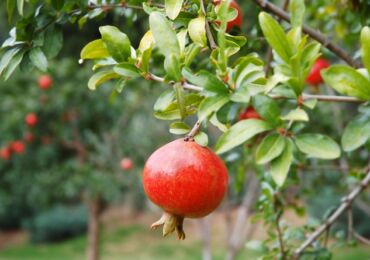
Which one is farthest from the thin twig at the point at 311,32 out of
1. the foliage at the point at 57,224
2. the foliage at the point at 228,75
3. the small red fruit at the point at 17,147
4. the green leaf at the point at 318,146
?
the foliage at the point at 57,224

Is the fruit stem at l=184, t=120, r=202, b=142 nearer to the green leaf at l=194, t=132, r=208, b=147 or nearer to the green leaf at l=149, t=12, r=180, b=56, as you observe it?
the green leaf at l=194, t=132, r=208, b=147

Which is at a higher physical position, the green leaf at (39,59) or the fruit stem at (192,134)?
the fruit stem at (192,134)

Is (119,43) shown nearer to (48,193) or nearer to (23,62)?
(23,62)

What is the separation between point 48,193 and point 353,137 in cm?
451

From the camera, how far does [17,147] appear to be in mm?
4766

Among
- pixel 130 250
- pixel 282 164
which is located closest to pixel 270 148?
pixel 282 164

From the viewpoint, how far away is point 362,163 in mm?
2553

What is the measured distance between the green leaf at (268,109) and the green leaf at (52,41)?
0.59 metres

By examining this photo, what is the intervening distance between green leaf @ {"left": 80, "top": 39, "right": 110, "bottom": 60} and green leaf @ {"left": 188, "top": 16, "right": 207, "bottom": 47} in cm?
17

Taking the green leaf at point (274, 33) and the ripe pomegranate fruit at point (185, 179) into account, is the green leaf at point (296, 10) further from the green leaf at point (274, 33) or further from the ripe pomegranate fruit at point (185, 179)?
the ripe pomegranate fruit at point (185, 179)

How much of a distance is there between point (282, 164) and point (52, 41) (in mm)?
672

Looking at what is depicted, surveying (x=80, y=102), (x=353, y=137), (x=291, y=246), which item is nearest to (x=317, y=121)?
(x=291, y=246)

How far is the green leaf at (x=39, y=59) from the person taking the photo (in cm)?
108

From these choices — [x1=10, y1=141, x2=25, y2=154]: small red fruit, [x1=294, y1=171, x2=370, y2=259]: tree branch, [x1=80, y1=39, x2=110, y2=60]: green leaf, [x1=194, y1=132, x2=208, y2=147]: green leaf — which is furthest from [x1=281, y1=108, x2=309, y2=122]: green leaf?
[x1=10, y1=141, x2=25, y2=154]: small red fruit
